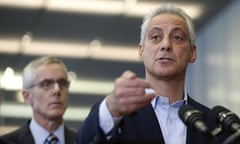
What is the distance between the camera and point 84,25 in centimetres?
702

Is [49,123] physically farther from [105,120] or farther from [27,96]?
[105,120]

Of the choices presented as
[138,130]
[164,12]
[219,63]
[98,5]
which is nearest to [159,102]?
[138,130]

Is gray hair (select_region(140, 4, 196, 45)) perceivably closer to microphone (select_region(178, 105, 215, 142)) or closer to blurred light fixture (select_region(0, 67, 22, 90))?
microphone (select_region(178, 105, 215, 142))

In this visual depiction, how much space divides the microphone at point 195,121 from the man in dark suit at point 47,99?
1225mm

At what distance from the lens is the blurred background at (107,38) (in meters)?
6.48

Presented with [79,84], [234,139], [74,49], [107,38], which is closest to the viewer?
[234,139]

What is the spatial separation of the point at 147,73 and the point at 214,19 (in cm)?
522

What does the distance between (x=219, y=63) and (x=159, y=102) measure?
4988 mm

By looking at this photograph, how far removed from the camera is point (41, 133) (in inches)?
111

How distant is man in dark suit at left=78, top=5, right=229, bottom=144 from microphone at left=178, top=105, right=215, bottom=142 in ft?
0.31

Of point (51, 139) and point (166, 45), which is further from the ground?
point (166, 45)

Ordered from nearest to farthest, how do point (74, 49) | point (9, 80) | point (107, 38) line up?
point (107, 38), point (74, 49), point (9, 80)

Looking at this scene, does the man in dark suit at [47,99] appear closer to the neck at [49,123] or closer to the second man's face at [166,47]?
the neck at [49,123]

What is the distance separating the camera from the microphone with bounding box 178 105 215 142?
5.12ft
